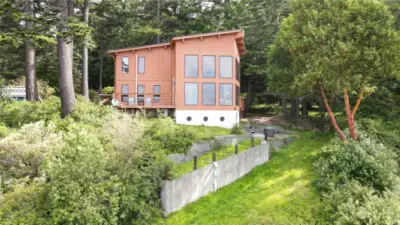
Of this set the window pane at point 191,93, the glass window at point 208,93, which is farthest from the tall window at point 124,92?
the glass window at point 208,93

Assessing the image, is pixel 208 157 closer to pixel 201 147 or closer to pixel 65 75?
pixel 201 147

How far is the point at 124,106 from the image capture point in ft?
65.0

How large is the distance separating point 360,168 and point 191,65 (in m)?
12.3

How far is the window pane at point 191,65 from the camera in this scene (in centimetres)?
1958

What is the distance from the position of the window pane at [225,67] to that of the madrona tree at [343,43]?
5940 mm

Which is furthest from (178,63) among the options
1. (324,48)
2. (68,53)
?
(324,48)

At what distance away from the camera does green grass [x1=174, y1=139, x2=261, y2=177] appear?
1068cm

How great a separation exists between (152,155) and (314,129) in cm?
1607

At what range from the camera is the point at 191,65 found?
773 inches

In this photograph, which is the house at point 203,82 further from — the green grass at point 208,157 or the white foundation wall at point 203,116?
the green grass at point 208,157

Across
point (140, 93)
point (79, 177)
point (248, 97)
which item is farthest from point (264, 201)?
point (248, 97)

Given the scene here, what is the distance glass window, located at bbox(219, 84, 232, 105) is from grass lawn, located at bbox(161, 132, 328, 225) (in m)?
7.04

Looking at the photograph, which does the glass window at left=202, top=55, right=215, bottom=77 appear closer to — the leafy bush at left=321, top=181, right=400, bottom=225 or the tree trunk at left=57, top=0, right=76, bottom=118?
the tree trunk at left=57, top=0, right=76, bottom=118

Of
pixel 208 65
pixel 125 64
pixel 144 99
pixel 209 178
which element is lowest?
pixel 209 178
